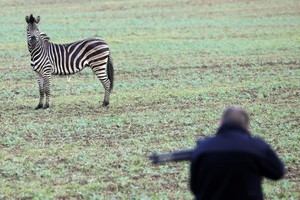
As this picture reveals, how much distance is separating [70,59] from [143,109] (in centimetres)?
223

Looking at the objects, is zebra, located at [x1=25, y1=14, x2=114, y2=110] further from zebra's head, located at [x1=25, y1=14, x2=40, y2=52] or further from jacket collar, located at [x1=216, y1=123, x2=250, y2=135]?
jacket collar, located at [x1=216, y1=123, x2=250, y2=135]

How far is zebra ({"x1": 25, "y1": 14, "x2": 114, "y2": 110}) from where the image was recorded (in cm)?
1680

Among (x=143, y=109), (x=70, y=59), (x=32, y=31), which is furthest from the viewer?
(x=70, y=59)

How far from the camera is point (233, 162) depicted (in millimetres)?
5660

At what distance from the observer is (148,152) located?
11.8 m

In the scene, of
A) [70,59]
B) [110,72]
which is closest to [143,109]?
[110,72]

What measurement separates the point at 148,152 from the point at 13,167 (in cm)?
220

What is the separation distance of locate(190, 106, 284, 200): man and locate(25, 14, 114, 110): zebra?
11025 millimetres

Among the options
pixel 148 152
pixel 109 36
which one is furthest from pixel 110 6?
pixel 148 152

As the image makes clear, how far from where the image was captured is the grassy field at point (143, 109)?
33.2 ft

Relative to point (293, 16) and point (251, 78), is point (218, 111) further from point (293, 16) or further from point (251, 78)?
point (293, 16)

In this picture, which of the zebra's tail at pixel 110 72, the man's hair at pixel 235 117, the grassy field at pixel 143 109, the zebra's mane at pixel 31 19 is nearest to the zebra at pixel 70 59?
the zebra's tail at pixel 110 72

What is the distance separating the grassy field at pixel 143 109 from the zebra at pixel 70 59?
2.03 feet

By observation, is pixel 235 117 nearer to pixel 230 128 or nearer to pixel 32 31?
pixel 230 128
